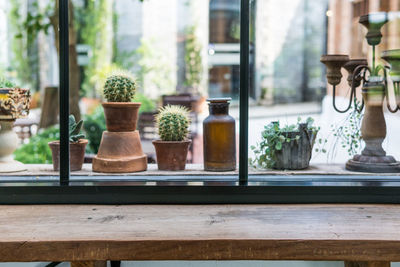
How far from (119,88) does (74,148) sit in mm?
333

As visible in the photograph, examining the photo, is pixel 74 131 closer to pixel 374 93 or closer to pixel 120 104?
pixel 120 104

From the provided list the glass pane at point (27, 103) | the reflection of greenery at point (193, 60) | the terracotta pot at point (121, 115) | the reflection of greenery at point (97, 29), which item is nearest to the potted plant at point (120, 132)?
the terracotta pot at point (121, 115)

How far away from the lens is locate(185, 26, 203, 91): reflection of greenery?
15.2 ft

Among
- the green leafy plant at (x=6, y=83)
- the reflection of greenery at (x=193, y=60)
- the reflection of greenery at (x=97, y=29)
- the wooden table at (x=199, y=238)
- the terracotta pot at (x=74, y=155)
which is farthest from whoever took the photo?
the reflection of greenery at (x=97, y=29)

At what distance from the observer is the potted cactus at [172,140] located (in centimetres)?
207

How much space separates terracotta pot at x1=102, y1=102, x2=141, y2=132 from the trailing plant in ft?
3.17

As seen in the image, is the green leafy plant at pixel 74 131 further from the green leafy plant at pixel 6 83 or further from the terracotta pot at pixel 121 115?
the green leafy plant at pixel 6 83

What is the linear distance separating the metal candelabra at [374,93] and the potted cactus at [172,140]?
76 centimetres

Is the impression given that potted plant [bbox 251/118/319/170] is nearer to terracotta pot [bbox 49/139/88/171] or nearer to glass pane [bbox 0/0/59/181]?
terracotta pot [bbox 49/139/88/171]

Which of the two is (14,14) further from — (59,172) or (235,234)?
(235,234)

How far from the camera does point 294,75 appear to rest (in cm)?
315

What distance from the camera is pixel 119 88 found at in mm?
2043

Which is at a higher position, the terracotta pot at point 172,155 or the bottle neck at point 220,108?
the bottle neck at point 220,108

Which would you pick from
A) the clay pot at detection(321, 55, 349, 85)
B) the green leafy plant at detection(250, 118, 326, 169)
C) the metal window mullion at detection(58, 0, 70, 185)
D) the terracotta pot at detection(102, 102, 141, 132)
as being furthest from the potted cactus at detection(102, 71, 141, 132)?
Result: the clay pot at detection(321, 55, 349, 85)
